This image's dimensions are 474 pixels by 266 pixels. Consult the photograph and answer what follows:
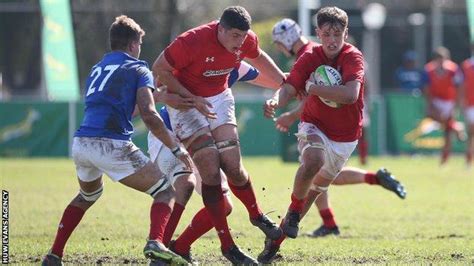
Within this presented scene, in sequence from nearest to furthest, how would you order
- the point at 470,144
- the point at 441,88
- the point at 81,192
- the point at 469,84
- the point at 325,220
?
1. the point at 81,192
2. the point at 325,220
3. the point at 470,144
4. the point at 469,84
5. the point at 441,88

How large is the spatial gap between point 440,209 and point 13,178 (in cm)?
790

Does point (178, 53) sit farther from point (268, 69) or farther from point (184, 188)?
point (268, 69)

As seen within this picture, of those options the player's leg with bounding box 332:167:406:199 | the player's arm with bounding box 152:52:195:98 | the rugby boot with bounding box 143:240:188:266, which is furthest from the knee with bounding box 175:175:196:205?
the player's leg with bounding box 332:167:406:199

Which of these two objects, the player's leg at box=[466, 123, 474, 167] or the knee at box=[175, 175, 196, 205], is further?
the player's leg at box=[466, 123, 474, 167]

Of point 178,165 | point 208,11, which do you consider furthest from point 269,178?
point 208,11

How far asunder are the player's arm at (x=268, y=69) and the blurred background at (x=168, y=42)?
39.3 feet

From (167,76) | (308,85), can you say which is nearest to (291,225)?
(308,85)

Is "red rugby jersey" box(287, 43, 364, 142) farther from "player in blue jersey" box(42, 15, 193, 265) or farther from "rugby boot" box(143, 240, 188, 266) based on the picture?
"rugby boot" box(143, 240, 188, 266)

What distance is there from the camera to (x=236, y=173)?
9.06m

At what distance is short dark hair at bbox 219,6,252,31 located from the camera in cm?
887

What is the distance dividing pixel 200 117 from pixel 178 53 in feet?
1.85

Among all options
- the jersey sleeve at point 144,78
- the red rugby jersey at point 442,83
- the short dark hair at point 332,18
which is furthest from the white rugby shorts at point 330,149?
the red rugby jersey at point 442,83

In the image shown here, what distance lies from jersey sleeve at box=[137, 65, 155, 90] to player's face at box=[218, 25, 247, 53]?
0.89 metres

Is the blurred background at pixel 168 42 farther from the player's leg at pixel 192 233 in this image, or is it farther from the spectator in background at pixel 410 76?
the player's leg at pixel 192 233
